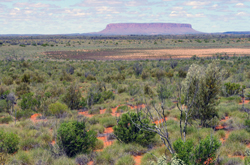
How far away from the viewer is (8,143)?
5637 mm

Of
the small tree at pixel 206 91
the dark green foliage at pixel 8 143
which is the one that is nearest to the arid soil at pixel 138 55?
the small tree at pixel 206 91

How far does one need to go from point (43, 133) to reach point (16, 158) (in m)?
1.92

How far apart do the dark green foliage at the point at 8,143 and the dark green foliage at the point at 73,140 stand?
1281mm

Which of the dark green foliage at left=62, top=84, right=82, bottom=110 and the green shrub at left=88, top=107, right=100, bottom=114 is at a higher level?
the dark green foliage at left=62, top=84, right=82, bottom=110

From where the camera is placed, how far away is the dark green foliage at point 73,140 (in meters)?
5.66

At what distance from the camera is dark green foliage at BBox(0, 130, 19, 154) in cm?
554

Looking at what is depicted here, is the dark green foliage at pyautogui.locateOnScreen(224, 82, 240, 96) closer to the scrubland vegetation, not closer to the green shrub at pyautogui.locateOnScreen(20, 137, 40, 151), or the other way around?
the scrubland vegetation

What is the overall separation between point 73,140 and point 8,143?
1.83m

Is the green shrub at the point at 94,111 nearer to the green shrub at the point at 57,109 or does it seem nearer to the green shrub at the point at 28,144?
the green shrub at the point at 57,109

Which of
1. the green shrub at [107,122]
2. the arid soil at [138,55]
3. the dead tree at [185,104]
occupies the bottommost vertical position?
the green shrub at [107,122]

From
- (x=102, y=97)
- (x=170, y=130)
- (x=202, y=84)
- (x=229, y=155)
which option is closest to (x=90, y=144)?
(x=170, y=130)

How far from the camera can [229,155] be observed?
5422 millimetres

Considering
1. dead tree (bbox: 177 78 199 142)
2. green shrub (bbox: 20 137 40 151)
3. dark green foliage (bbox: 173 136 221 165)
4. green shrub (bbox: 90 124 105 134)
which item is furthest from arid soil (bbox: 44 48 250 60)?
dark green foliage (bbox: 173 136 221 165)

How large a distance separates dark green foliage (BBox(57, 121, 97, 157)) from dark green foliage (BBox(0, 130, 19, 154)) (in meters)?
1.28
